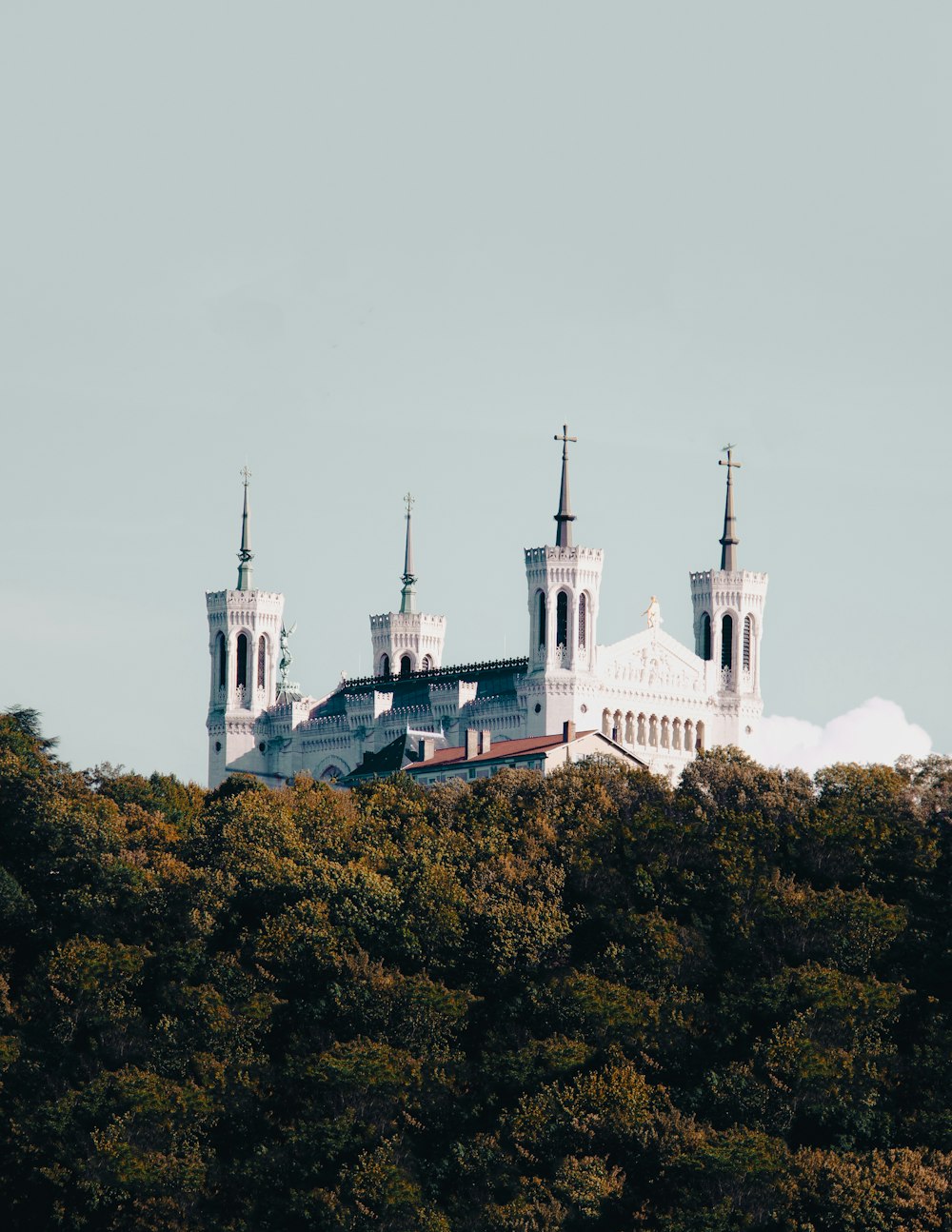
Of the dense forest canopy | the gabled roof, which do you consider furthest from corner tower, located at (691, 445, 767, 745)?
the dense forest canopy

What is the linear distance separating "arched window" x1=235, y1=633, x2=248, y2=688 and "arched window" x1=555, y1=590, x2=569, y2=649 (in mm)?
24496

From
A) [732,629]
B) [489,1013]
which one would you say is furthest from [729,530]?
[489,1013]

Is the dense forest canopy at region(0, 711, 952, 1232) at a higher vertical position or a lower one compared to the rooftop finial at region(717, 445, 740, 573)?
lower

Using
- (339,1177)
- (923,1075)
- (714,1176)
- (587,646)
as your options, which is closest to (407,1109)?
(339,1177)

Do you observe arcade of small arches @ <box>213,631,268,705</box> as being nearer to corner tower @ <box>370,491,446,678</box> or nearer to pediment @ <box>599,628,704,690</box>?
corner tower @ <box>370,491,446,678</box>

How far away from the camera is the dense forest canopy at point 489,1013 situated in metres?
80.9

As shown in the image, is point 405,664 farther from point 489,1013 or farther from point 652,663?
point 489,1013

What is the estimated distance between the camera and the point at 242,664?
165125 mm

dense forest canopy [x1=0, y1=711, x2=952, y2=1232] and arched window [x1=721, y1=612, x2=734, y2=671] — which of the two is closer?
dense forest canopy [x1=0, y1=711, x2=952, y2=1232]

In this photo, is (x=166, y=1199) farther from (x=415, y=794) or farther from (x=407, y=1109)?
(x=415, y=794)

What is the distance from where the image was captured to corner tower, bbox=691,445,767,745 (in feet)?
497

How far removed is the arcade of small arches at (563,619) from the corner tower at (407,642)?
69.7 feet

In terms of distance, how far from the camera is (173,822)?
3895 inches

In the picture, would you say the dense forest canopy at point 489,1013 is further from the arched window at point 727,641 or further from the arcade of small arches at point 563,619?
the arched window at point 727,641
